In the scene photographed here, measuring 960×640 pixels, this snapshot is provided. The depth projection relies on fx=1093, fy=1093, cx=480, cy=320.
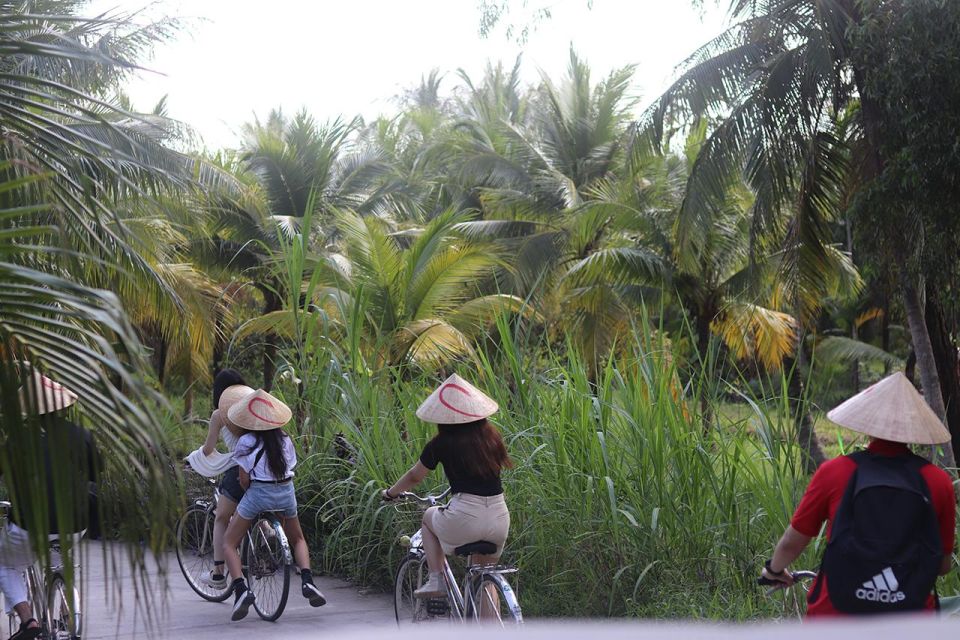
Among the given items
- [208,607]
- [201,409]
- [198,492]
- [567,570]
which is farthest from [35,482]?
[201,409]

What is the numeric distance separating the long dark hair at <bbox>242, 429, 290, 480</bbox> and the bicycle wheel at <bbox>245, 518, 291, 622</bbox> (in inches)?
18.6

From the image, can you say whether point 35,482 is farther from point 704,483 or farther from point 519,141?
point 519,141

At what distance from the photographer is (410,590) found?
7.29m

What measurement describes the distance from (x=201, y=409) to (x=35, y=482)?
29.3m

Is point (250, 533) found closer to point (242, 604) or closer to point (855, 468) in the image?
point (242, 604)

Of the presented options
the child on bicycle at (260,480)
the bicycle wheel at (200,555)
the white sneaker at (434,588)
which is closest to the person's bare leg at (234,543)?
the child on bicycle at (260,480)

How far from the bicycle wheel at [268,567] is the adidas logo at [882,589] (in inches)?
193

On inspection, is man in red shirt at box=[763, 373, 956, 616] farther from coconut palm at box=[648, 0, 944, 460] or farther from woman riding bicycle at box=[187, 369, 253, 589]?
coconut palm at box=[648, 0, 944, 460]

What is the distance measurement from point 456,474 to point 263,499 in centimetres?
210

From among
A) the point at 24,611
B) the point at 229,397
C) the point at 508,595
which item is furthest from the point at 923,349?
the point at 24,611

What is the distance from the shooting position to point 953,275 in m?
12.9

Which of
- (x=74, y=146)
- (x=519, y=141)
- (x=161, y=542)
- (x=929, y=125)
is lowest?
(x=161, y=542)

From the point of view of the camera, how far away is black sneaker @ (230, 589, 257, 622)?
8094 mm

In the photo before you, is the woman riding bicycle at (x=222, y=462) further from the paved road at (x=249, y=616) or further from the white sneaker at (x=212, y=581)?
the paved road at (x=249, y=616)
